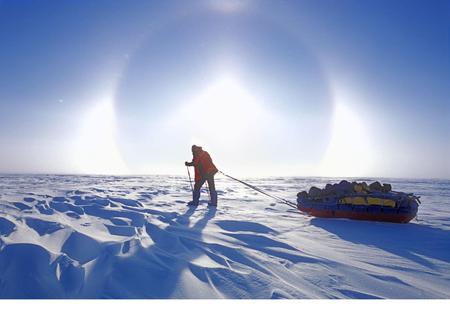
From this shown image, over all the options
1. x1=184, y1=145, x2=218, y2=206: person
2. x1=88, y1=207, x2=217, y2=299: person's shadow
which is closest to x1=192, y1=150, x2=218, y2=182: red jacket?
x1=184, y1=145, x2=218, y2=206: person

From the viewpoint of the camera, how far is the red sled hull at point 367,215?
7.55 m

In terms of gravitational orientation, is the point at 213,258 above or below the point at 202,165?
below

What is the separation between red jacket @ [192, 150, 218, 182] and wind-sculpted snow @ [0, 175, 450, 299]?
3213 millimetres

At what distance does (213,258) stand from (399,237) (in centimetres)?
410

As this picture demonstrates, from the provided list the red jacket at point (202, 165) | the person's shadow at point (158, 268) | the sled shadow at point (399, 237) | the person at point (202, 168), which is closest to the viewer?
the person's shadow at point (158, 268)

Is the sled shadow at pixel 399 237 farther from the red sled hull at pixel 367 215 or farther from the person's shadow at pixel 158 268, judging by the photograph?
the person's shadow at pixel 158 268

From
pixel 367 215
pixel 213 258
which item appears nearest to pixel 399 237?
Answer: pixel 367 215

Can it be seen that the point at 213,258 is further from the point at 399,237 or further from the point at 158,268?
the point at 399,237

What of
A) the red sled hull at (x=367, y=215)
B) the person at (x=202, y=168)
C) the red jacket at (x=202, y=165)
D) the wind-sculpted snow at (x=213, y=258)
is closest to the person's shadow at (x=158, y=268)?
the wind-sculpted snow at (x=213, y=258)

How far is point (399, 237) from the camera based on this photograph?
6121mm

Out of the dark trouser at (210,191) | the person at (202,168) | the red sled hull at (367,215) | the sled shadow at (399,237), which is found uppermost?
the person at (202,168)

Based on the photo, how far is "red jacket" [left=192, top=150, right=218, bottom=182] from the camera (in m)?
10.4

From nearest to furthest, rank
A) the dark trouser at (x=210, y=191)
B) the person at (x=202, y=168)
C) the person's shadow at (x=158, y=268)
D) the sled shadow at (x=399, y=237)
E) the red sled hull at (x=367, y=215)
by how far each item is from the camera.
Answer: the person's shadow at (x=158, y=268) → the sled shadow at (x=399, y=237) → the red sled hull at (x=367, y=215) → the dark trouser at (x=210, y=191) → the person at (x=202, y=168)

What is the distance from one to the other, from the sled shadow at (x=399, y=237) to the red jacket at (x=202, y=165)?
3.96 meters
